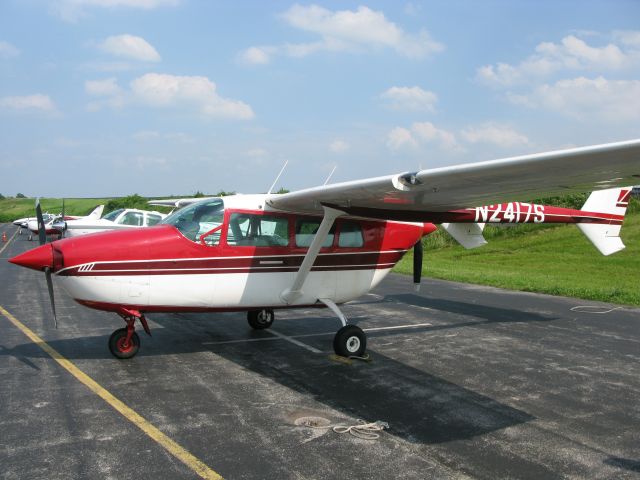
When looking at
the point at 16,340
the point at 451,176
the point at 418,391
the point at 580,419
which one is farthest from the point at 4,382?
the point at 580,419

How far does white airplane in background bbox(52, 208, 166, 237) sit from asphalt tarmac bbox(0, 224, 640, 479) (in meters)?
7.99

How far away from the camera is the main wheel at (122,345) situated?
24.9ft

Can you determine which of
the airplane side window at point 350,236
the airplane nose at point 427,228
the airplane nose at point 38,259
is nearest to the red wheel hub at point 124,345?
the airplane nose at point 38,259

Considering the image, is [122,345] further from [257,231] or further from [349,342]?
[349,342]

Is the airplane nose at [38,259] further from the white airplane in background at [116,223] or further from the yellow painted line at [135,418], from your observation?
the white airplane in background at [116,223]

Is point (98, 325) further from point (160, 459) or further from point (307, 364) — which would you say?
point (160, 459)

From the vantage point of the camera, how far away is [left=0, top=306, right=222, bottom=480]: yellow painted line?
4359 millimetres

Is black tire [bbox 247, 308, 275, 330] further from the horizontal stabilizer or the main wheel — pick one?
the horizontal stabilizer

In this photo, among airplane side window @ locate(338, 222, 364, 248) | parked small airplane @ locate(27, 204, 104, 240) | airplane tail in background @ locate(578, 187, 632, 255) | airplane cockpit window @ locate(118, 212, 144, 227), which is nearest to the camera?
airplane side window @ locate(338, 222, 364, 248)

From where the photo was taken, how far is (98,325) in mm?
9898

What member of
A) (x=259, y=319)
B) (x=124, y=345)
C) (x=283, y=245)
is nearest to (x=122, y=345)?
(x=124, y=345)

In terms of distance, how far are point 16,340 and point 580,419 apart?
8048 millimetres

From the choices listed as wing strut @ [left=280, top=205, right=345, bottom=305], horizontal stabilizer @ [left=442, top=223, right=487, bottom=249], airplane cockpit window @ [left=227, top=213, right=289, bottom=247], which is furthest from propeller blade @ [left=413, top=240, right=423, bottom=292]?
airplane cockpit window @ [left=227, top=213, right=289, bottom=247]

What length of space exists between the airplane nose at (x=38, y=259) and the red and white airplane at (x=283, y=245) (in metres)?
0.01
